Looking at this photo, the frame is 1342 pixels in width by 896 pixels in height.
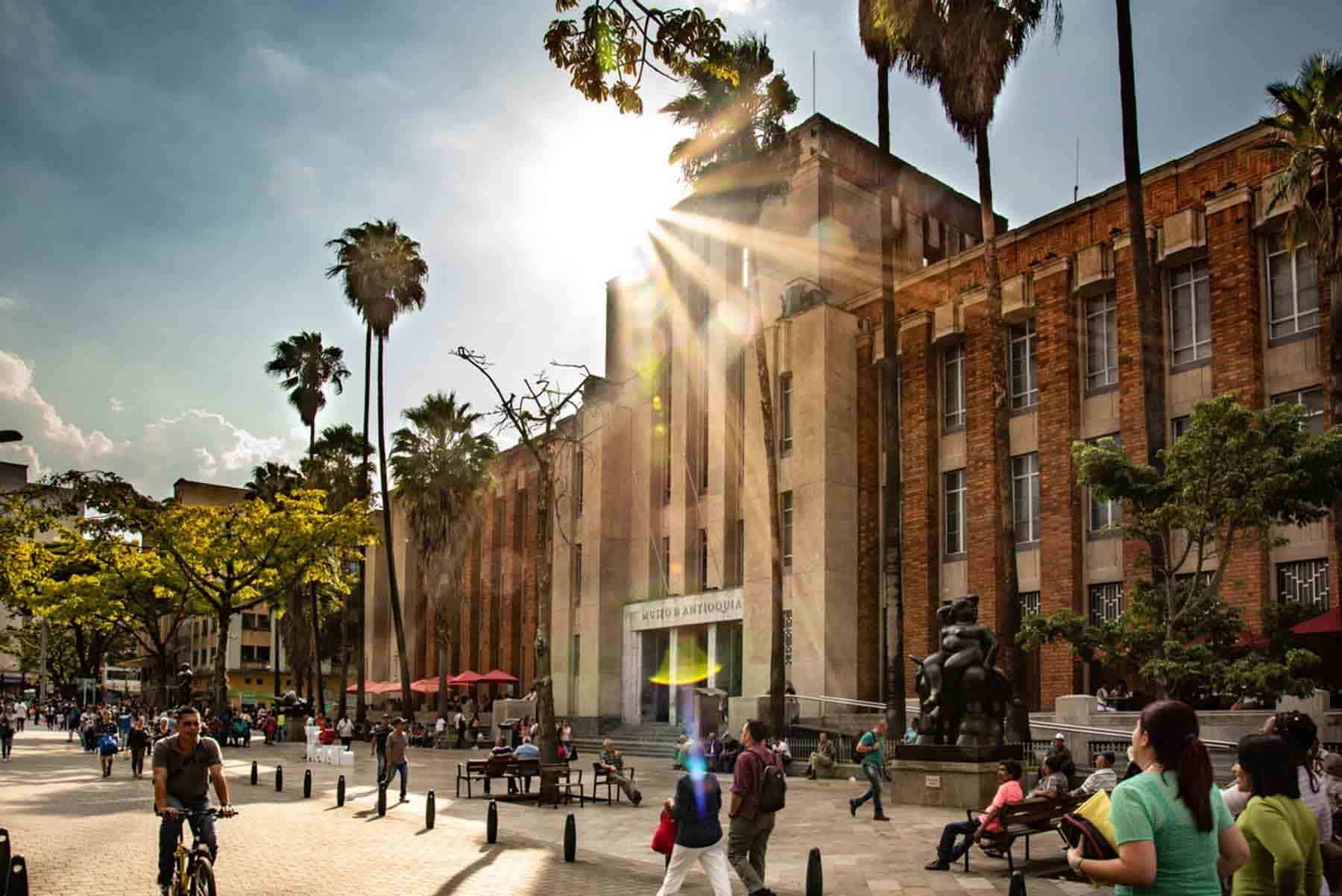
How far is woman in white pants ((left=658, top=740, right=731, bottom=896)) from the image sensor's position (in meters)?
9.46

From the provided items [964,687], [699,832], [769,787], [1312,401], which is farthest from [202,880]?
[1312,401]

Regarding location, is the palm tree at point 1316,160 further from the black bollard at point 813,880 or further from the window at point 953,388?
the black bollard at point 813,880

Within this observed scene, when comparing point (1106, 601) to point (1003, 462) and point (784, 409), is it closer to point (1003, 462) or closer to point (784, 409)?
point (1003, 462)

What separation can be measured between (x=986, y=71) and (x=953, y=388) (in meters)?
11.4

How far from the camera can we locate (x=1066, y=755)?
1429cm

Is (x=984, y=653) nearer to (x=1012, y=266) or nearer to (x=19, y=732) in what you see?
(x=1012, y=266)

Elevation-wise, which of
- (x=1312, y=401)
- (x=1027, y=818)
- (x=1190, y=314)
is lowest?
(x=1027, y=818)

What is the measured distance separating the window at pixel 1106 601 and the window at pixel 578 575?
22422 mm

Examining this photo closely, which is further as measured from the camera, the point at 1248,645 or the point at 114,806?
the point at 1248,645

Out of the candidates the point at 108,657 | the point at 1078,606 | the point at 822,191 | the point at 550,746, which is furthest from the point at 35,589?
the point at 108,657

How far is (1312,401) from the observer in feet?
87.6

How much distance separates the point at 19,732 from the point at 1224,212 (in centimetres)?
5779

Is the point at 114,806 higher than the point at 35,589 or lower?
lower

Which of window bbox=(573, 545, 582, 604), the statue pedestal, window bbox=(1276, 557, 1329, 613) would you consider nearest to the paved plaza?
the statue pedestal
